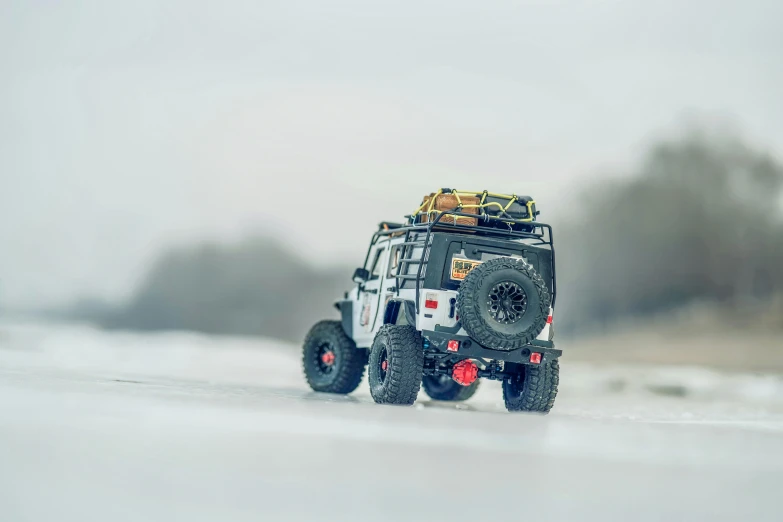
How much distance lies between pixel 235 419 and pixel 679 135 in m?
17.0

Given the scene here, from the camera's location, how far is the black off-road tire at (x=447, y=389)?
14703mm

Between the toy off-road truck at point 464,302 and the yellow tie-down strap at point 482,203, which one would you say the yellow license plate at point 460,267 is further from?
the yellow tie-down strap at point 482,203

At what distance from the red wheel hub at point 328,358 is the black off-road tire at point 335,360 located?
0.05 metres

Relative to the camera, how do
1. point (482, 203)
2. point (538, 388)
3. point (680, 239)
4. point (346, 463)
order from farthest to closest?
point (680, 239) → point (482, 203) → point (538, 388) → point (346, 463)

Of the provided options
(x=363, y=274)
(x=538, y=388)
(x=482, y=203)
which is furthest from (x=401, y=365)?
(x=363, y=274)

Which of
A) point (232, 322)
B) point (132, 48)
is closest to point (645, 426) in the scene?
point (232, 322)

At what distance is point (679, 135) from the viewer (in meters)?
22.6

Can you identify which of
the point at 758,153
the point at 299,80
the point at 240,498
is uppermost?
the point at 299,80

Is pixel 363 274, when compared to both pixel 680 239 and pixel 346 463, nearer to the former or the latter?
pixel 346 463

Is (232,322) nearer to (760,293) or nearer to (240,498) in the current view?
(760,293)

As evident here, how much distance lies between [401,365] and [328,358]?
10.4ft

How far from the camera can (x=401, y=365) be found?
11453mm

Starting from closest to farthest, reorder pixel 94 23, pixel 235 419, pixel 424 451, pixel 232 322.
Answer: pixel 424 451 < pixel 235 419 < pixel 232 322 < pixel 94 23

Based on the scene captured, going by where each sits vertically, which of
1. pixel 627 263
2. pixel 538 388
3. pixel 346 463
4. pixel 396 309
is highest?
pixel 627 263
